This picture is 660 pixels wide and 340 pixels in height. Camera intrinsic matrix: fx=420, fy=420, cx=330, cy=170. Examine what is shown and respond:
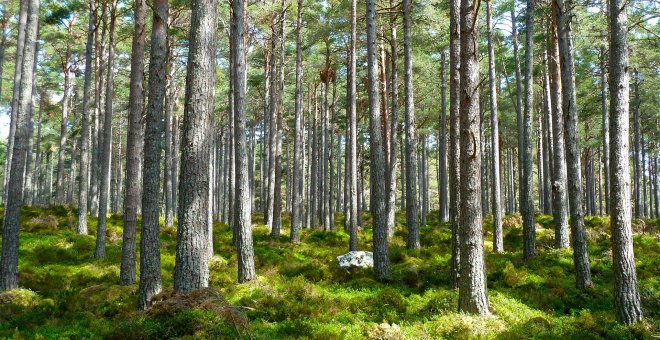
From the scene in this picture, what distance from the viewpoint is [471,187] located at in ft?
23.3

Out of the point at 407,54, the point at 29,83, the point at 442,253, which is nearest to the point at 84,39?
the point at 29,83

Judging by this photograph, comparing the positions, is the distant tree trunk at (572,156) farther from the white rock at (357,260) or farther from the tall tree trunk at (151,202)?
the tall tree trunk at (151,202)

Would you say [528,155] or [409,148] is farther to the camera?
[409,148]

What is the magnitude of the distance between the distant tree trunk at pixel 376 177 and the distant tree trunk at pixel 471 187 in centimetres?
355

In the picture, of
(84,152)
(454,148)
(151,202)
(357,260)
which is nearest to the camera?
(151,202)

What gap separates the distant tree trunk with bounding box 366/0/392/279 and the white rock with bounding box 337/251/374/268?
→ 105 cm

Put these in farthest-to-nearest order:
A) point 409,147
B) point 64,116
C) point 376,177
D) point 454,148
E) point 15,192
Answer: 1. point 64,116
2. point 409,147
3. point 376,177
4. point 15,192
5. point 454,148

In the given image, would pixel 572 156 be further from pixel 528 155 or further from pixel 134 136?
pixel 134 136

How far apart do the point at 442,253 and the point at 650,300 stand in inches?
238

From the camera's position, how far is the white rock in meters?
12.0

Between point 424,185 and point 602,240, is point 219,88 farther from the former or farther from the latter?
point 602,240

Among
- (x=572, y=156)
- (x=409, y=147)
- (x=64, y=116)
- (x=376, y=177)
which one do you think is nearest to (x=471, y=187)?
(x=376, y=177)

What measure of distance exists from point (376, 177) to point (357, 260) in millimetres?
2724

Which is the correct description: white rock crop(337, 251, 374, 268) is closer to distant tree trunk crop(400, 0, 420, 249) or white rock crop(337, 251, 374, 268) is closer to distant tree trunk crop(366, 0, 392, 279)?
distant tree trunk crop(366, 0, 392, 279)
